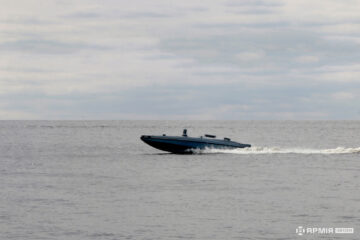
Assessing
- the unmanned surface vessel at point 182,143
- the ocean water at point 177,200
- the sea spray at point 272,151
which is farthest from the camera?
the sea spray at point 272,151

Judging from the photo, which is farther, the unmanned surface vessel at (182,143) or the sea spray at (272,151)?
the sea spray at (272,151)

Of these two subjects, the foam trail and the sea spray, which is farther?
the sea spray

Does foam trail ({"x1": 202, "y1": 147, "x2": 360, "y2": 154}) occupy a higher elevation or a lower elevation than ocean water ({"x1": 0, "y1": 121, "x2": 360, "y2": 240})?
higher

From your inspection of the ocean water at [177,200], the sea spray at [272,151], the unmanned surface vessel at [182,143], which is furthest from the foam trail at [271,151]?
the ocean water at [177,200]

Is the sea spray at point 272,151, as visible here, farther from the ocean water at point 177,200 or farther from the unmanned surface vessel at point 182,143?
the ocean water at point 177,200

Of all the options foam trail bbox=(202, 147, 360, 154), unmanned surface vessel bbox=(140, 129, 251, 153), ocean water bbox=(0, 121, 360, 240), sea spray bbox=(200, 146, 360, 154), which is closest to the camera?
ocean water bbox=(0, 121, 360, 240)

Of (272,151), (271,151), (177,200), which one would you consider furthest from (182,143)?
(177,200)

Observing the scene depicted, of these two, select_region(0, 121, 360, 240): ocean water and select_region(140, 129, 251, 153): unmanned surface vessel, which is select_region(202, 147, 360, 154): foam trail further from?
select_region(0, 121, 360, 240): ocean water

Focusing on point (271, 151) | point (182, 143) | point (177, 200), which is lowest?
point (177, 200)

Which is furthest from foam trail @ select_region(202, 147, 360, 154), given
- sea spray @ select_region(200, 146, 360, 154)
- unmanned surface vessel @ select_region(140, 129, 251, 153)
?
unmanned surface vessel @ select_region(140, 129, 251, 153)

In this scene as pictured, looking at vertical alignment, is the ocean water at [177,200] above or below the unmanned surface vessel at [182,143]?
below

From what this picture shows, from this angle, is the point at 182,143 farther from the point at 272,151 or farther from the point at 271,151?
the point at 272,151

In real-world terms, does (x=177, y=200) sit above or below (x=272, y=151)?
below

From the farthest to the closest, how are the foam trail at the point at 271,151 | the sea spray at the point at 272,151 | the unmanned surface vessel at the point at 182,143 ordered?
the sea spray at the point at 272,151, the foam trail at the point at 271,151, the unmanned surface vessel at the point at 182,143
